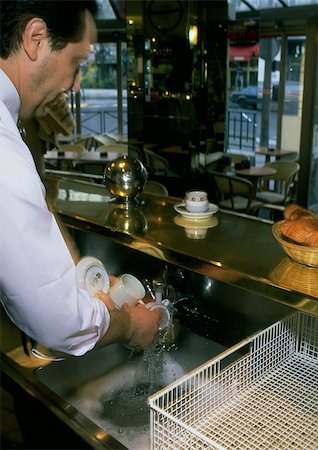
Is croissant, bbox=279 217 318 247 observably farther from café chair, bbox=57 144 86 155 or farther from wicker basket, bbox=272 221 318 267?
café chair, bbox=57 144 86 155

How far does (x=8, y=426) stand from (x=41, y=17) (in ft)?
4.29

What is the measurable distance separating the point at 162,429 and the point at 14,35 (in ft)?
2.54

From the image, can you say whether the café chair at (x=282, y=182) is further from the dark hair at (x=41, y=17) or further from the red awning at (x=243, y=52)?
the dark hair at (x=41, y=17)

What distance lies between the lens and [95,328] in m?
1.04

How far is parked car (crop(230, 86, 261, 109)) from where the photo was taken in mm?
4354

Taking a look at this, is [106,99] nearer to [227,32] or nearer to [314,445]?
[227,32]

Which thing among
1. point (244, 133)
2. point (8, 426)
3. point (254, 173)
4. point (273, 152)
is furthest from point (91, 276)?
point (273, 152)

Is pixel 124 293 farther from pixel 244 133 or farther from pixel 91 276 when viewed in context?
pixel 244 133

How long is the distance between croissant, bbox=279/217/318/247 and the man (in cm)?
39

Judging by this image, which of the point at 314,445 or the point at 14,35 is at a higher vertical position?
the point at 14,35

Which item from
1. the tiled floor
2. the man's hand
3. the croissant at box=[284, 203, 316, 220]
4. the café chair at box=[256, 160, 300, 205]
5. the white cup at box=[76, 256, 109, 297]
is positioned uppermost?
the croissant at box=[284, 203, 316, 220]

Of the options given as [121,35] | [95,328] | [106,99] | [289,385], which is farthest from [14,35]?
[106,99]

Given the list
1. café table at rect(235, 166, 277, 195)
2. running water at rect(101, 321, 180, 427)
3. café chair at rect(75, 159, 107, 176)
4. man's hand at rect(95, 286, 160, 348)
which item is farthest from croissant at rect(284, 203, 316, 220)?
café chair at rect(75, 159, 107, 176)

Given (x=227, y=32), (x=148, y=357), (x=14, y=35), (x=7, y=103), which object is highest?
(x=227, y=32)
